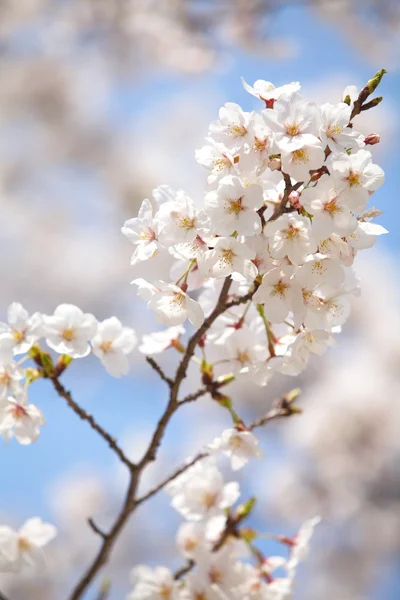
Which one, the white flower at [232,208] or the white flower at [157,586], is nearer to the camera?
the white flower at [232,208]


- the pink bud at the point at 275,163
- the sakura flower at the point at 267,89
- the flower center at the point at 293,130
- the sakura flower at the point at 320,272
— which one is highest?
the sakura flower at the point at 267,89

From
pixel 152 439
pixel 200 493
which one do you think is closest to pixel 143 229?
pixel 152 439

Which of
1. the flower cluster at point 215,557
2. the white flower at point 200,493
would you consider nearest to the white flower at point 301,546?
the flower cluster at point 215,557

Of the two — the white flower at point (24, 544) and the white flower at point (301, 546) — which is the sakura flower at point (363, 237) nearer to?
the white flower at point (301, 546)

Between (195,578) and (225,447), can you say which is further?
(195,578)

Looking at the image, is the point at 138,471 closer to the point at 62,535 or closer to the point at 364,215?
the point at 364,215

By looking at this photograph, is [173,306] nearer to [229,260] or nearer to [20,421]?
[229,260]

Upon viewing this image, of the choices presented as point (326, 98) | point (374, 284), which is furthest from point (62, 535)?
point (326, 98)
